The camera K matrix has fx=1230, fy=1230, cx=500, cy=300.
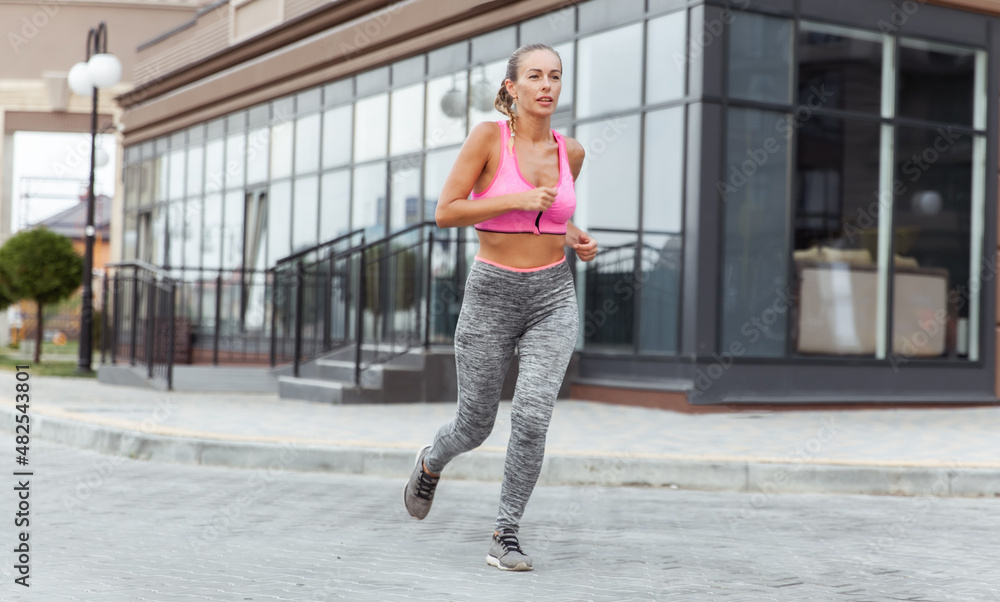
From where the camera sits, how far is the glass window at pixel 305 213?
19.6m

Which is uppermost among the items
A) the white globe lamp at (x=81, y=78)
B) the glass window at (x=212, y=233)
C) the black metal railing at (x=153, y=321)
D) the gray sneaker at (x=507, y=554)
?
the white globe lamp at (x=81, y=78)

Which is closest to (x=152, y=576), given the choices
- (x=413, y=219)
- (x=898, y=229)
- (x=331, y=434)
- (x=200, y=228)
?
(x=331, y=434)

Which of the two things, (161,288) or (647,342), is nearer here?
(647,342)

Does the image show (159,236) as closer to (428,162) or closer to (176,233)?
(176,233)

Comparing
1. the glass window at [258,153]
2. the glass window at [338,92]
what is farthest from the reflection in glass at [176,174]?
the glass window at [338,92]

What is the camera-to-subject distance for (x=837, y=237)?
42.4 ft

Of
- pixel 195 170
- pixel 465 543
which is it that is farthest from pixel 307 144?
pixel 465 543

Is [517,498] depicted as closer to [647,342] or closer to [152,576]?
[152,576]

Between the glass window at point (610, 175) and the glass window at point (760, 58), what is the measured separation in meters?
1.20

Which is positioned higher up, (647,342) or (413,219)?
(413,219)

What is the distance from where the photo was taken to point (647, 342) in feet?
41.6

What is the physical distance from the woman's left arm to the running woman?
0.01 meters

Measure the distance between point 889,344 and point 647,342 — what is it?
2.77 metres

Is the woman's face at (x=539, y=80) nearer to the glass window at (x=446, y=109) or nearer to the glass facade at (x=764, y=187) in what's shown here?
the glass facade at (x=764, y=187)
